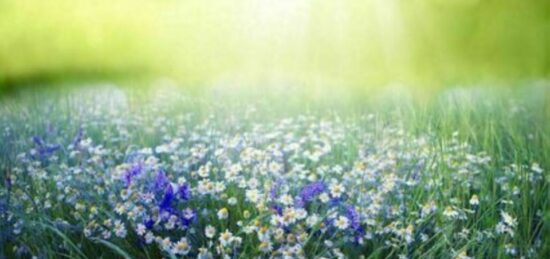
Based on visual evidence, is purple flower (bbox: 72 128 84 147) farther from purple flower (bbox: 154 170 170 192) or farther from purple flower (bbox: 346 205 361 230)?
purple flower (bbox: 346 205 361 230)

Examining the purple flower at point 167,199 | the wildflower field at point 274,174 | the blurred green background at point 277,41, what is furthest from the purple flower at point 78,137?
the purple flower at point 167,199

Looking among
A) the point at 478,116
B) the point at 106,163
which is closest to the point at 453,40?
the point at 478,116

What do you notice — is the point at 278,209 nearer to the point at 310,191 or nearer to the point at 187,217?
the point at 310,191

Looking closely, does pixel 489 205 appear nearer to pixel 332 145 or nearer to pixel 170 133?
pixel 332 145

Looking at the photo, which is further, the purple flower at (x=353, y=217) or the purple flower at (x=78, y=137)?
the purple flower at (x=78, y=137)

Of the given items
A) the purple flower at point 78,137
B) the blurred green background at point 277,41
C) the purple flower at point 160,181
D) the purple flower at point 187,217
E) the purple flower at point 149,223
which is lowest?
the purple flower at point 149,223

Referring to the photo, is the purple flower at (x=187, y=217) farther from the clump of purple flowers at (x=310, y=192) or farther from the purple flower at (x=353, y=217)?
the purple flower at (x=353, y=217)
